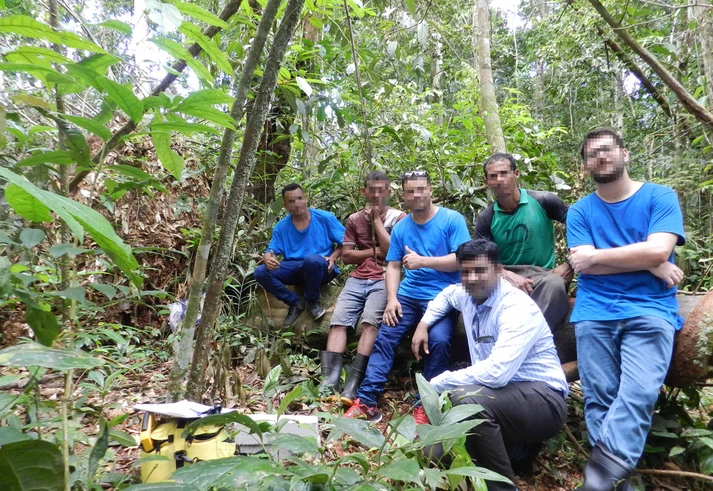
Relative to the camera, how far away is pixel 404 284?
141 inches

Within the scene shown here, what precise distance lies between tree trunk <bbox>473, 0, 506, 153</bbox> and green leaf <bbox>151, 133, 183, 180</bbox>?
3891 mm

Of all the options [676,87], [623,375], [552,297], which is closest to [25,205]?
[623,375]

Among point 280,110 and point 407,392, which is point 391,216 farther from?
point 280,110

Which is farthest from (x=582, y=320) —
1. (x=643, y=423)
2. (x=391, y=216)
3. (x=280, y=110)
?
(x=280, y=110)

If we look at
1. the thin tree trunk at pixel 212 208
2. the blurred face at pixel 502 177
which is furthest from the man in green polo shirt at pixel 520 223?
the thin tree trunk at pixel 212 208

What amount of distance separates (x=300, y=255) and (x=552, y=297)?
2.33 m

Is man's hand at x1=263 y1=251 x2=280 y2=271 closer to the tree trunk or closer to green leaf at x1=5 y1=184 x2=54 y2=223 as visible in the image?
the tree trunk

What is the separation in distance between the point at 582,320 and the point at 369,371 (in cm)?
148

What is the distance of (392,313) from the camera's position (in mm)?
3391

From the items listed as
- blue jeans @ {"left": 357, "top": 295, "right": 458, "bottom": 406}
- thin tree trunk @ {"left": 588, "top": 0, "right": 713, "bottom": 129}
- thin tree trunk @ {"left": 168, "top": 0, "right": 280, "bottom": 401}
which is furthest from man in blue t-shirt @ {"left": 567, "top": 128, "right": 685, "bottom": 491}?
thin tree trunk @ {"left": 168, "top": 0, "right": 280, "bottom": 401}

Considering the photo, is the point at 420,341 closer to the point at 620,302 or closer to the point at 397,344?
the point at 397,344

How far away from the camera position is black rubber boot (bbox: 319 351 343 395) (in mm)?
3414

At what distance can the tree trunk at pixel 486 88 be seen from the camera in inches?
184

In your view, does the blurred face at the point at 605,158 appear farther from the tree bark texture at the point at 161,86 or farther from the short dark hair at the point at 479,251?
the tree bark texture at the point at 161,86
